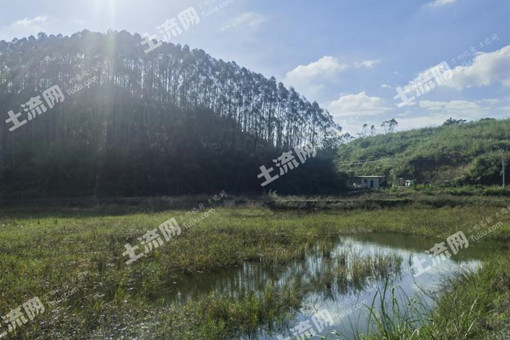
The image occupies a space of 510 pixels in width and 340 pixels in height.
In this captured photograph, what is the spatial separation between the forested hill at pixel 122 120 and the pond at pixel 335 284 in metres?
21.5

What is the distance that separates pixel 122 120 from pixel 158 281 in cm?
2685

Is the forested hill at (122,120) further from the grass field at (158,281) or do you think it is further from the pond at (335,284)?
the pond at (335,284)

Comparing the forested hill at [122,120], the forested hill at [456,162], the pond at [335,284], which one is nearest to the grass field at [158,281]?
the pond at [335,284]

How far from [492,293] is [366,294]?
1936 millimetres

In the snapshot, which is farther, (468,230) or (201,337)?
(468,230)

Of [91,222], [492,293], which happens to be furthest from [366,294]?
[91,222]

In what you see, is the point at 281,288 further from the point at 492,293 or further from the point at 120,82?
the point at 120,82

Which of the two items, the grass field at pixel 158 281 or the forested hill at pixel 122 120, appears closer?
the grass field at pixel 158 281

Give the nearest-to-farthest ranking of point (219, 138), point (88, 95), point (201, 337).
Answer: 1. point (201, 337)
2. point (88, 95)
3. point (219, 138)

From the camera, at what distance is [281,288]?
647 cm

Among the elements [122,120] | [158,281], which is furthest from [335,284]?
[122,120]

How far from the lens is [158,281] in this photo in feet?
22.0

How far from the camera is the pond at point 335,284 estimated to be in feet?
16.6

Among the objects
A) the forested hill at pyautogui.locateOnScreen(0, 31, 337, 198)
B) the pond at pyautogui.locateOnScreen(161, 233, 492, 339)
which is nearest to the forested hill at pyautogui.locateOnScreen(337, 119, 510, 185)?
the forested hill at pyautogui.locateOnScreen(0, 31, 337, 198)
